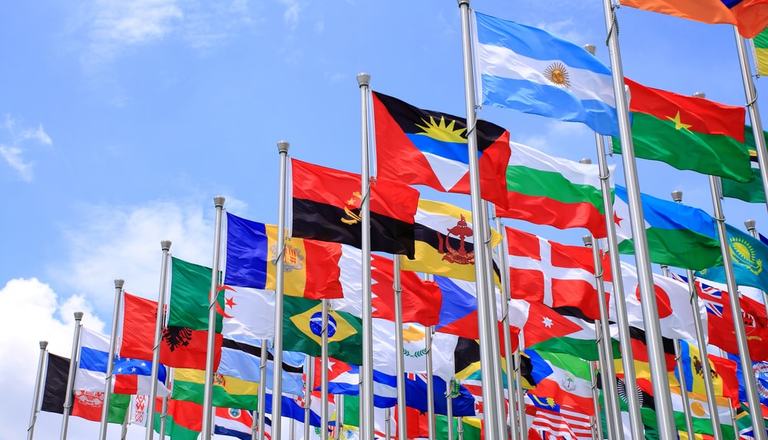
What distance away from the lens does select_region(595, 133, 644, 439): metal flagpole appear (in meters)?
14.7

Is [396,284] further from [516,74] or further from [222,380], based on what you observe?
[222,380]

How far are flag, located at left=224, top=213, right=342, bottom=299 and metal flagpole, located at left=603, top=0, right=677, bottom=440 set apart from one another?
926cm

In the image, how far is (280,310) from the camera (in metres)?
18.5

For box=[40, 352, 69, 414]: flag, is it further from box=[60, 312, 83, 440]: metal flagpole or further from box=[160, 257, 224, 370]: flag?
box=[160, 257, 224, 370]: flag

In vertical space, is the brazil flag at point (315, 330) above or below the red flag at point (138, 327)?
below

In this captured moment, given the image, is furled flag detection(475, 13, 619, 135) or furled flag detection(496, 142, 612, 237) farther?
furled flag detection(496, 142, 612, 237)

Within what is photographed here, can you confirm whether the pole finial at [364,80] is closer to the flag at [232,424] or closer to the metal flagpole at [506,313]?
the metal flagpole at [506,313]

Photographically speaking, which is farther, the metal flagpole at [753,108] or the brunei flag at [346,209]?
the brunei flag at [346,209]

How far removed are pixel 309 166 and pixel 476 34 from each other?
5.35m

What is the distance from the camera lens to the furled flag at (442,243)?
20469 millimetres

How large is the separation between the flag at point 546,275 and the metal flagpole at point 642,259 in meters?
9.90

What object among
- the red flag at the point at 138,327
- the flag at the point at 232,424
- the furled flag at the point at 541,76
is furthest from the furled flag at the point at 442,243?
the flag at the point at 232,424

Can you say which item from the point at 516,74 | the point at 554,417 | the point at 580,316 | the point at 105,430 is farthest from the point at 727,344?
the point at 105,430

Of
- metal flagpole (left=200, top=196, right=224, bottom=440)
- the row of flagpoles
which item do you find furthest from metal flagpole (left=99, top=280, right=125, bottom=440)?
metal flagpole (left=200, top=196, right=224, bottom=440)
